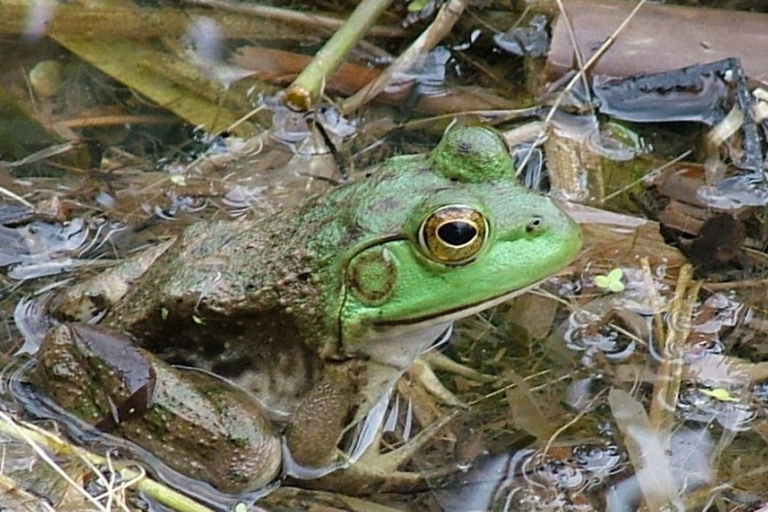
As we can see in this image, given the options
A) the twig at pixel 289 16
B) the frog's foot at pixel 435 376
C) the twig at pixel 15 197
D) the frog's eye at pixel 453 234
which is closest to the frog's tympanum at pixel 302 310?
the frog's eye at pixel 453 234

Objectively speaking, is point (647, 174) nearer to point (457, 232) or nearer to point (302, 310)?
point (457, 232)

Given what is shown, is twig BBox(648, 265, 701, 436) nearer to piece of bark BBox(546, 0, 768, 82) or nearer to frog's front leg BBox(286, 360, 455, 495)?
frog's front leg BBox(286, 360, 455, 495)

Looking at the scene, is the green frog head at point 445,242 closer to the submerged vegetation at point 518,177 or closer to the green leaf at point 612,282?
the submerged vegetation at point 518,177

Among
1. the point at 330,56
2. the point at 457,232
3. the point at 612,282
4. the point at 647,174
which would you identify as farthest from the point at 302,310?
the point at 647,174

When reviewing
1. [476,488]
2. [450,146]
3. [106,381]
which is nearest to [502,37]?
[450,146]

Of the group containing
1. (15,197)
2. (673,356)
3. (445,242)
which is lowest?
(673,356)

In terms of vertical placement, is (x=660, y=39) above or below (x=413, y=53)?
above

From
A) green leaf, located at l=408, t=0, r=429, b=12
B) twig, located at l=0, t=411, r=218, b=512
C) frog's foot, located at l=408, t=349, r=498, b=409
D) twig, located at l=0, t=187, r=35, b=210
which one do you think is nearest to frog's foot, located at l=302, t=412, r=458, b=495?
frog's foot, located at l=408, t=349, r=498, b=409

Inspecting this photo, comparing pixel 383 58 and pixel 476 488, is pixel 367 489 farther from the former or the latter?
pixel 383 58
